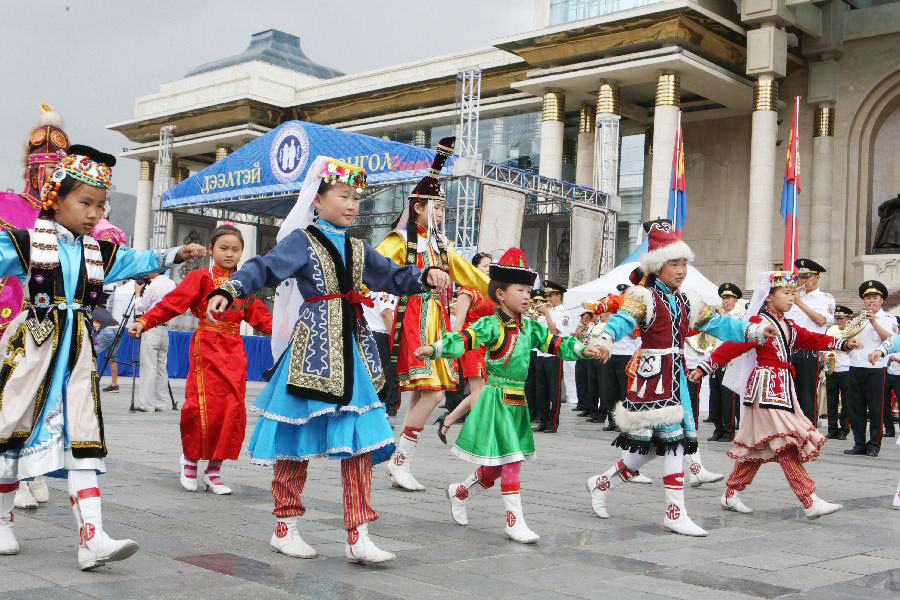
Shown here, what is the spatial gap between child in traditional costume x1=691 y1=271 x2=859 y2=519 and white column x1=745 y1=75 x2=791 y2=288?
21443 mm

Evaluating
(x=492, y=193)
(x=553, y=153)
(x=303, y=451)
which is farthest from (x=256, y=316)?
(x=553, y=153)

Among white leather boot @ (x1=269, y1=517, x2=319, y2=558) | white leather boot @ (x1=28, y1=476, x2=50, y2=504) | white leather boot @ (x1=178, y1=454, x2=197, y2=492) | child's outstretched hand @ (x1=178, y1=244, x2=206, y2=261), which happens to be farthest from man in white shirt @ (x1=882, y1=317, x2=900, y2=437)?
white leather boot @ (x1=28, y1=476, x2=50, y2=504)

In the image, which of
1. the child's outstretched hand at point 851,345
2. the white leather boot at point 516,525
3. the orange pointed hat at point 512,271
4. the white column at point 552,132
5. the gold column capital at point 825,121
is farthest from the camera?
the white column at point 552,132

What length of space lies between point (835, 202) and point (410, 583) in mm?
27717

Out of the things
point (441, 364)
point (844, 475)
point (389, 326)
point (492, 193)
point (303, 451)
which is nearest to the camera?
point (303, 451)

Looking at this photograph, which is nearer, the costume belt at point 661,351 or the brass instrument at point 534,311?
the costume belt at point 661,351

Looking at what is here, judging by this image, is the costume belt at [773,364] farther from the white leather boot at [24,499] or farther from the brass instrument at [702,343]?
the brass instrument at [702,343]

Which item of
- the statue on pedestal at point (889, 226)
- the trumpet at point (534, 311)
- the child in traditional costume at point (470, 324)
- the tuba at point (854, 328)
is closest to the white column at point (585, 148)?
the statue on pedestal at point (889, 226)

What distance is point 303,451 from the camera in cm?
478

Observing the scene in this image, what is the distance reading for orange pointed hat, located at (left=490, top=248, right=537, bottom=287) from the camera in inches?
227

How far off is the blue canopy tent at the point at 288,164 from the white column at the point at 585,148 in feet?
34.2

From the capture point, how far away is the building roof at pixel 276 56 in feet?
154

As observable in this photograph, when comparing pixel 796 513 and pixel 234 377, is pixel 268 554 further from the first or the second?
pixel 796 513

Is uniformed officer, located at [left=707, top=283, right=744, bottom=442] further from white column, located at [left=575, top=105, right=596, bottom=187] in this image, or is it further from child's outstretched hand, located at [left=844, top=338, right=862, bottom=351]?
white column, located at [left=575, top=105, right=596, bottom=187]
